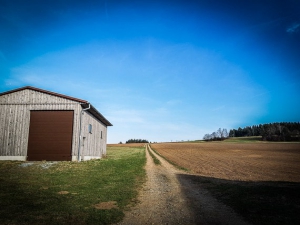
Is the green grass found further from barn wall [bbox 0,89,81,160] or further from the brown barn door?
barn wall [bbox 0,89,81,160]

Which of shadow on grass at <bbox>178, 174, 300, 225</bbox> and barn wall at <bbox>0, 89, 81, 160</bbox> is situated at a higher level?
barn wall at <bbox>0, 89, 81, 160</bbox>

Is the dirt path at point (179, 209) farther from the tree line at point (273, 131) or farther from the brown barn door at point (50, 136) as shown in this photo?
the tree line at point (273, 131)

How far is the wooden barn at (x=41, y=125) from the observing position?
58.7ft

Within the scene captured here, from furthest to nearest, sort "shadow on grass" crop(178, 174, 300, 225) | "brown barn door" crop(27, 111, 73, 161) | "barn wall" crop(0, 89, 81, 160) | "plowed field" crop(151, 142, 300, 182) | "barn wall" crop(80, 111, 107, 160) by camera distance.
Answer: "barn wall" crop(80, 111, 107, 160) → "barn wall" crop(0, 89, 81, 160) → "brown barn door" crop(27, 111, 73, 161) → "plowed field" crop(151, 142, 300, 182) → "shadow on grass" crop(178, 174, 300, 225)

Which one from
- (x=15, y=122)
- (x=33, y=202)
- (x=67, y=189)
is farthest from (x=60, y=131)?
(x=33, y=202)

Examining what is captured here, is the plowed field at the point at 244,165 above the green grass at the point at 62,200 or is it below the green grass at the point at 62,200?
below

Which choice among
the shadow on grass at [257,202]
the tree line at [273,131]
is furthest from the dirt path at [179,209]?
the tree line at [273,131]

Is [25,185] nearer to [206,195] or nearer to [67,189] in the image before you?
[67,189]

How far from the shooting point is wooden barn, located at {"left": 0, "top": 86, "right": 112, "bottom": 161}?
58.7ft

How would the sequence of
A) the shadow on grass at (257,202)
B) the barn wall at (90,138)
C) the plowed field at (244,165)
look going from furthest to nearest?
1. the barn wall at (90,138)
2. the plowed field at (244,165)
3. the shadow on grass at (257,202)

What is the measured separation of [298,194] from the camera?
25.3 ft

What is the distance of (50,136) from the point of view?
18.1 meters

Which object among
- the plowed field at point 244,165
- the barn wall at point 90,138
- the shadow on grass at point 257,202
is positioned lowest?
the plowed field at point 244,165

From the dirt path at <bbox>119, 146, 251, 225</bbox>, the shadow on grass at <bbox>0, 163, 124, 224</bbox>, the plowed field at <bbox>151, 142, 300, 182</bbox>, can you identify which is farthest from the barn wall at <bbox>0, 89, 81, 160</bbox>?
the dirt path at <bbox>119, 146, 251, 225</bbox>
